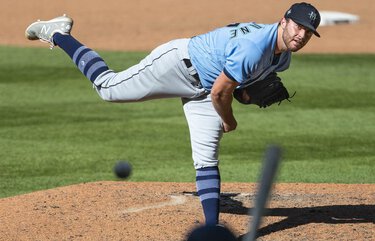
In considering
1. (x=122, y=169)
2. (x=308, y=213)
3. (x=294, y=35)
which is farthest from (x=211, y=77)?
(x=122, y=169)

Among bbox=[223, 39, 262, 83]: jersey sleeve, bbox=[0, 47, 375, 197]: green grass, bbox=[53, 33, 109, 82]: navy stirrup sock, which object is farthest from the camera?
bbox=[0, 47, 375, 197]: green grass

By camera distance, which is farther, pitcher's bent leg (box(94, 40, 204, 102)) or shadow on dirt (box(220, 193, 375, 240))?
shadow on dirt (box(220, 193, 375, 240))

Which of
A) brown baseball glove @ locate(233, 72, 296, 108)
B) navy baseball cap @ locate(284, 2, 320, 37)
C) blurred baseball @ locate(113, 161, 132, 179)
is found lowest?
blurred baseball @ locate(113, 161, 132, 179)

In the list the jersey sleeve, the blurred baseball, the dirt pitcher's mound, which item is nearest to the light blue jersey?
the jersey sleeve

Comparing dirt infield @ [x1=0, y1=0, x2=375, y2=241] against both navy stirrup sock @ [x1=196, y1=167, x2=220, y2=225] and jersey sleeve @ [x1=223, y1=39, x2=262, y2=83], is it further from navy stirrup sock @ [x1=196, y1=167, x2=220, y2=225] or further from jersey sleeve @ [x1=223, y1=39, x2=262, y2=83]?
jersey sleeve @ [x1=223, y1=39, x2=262, y2=83]

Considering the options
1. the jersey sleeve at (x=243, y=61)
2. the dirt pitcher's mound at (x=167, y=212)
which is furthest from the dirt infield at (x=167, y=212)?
the jersey sleeve at (x=243, y=61)

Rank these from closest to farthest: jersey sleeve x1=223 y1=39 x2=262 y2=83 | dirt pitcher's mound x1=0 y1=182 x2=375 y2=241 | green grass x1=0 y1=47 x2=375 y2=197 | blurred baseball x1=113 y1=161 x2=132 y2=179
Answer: jersey sleeve x1=223 y1=39 x2=262 y2=83 → dirt pitcher's mound x1=0 y1=182 x2=375 y2=241 → blurred baseball x1=113 y1=161 x2=132 y2=179 → green grass x1=0 y1=47 x2=375 y2=197

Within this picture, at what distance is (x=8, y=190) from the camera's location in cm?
836

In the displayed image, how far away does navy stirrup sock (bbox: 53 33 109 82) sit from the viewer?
6.69 meters

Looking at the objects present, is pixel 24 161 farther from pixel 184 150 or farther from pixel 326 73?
pixel 326 73

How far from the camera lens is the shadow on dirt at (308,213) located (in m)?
6.72

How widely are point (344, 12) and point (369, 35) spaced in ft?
11.5

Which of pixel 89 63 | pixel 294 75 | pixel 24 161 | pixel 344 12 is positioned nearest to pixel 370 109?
pixel 294 75

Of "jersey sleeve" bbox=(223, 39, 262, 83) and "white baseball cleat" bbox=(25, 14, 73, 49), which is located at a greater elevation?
"jersey sleeve" bbox=(223, 39, 262, 83)
